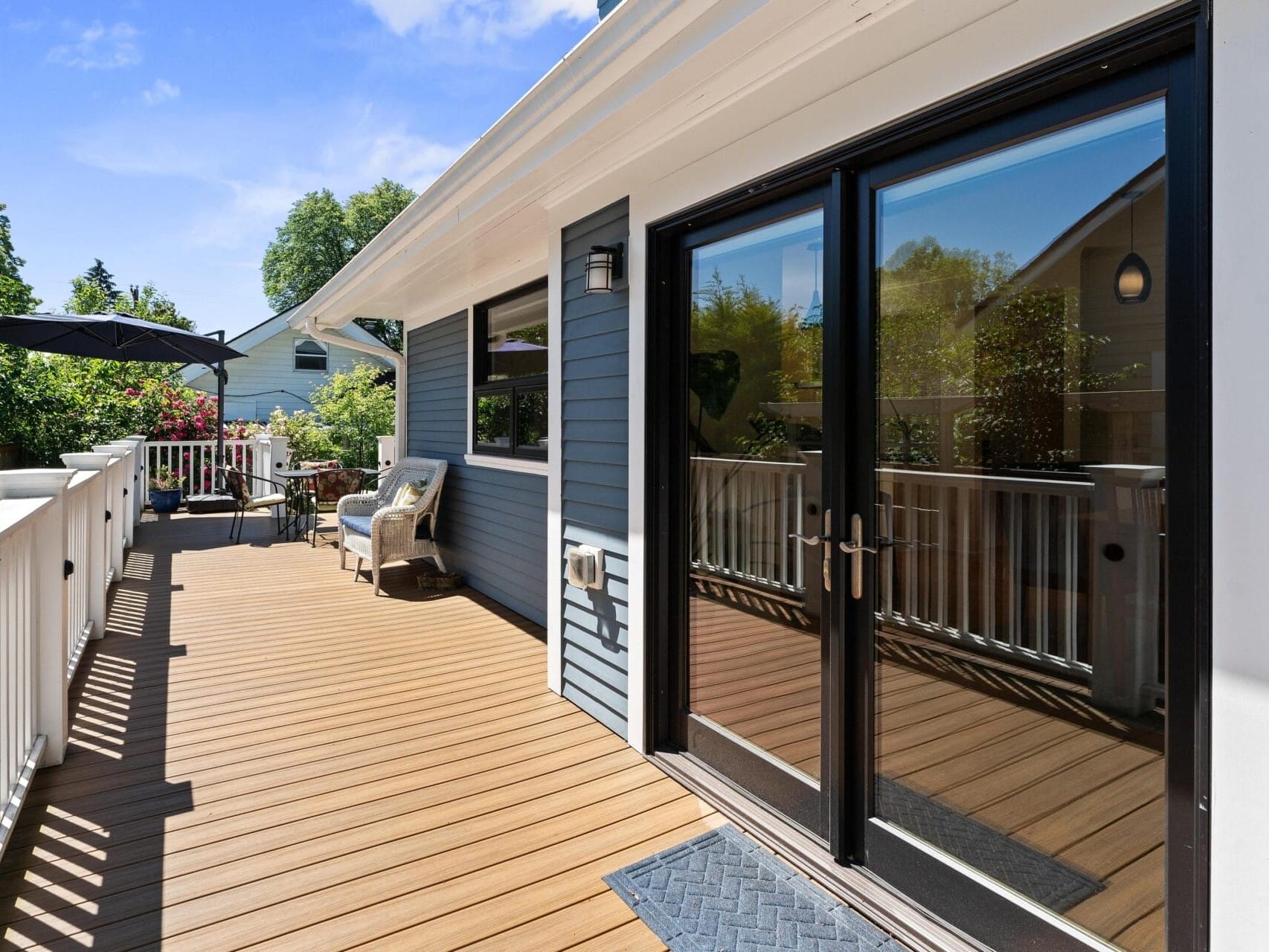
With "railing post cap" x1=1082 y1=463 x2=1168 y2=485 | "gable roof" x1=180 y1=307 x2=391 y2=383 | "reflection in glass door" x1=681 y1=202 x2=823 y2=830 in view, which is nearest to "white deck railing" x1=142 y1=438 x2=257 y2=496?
"gable roof" x1=180 y1=307 x2=391 y2=383

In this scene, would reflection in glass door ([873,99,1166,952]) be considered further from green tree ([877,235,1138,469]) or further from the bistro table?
the bistro table

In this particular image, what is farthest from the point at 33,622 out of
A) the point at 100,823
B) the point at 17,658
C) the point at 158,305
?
the point at 158,305

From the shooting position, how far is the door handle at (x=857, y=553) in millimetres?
1962

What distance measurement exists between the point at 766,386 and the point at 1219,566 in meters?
1.32

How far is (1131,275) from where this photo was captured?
1.41m

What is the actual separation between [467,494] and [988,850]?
4.68 m

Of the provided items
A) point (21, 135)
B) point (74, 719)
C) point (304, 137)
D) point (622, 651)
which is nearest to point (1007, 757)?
point (622, 651)

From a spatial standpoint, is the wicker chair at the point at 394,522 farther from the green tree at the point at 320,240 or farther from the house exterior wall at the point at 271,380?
the green tree at the point at 320,240

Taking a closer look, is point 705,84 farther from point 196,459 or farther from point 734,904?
point 196,459

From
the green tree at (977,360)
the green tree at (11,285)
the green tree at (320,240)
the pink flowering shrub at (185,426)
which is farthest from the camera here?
the green tree at (320,240)

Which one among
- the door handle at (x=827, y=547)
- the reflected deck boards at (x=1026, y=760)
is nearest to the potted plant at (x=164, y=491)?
the reflected deck boards at (x=1026, y=760)

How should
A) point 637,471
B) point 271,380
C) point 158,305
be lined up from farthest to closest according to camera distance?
point 158,305 → point 271,380 → point 637,471

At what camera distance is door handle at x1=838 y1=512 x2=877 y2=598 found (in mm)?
1962

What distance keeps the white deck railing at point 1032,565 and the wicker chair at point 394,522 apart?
4090 mm
